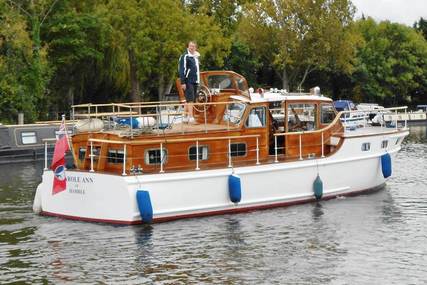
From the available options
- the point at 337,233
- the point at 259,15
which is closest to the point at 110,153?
the point at 337,233

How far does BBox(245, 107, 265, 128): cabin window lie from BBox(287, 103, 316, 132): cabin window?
1.54 m

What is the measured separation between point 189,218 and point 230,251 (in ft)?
13.7

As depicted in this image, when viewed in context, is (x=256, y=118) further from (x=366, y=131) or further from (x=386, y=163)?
(x=386, y=163)

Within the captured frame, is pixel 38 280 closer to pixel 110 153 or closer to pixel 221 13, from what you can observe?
pixel 110 153

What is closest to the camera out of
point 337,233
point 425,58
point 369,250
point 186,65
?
point 369,250

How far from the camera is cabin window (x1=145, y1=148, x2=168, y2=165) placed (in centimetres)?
2542

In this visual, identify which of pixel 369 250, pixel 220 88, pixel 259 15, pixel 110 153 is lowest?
pixel 369 250

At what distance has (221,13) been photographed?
89.9 metres

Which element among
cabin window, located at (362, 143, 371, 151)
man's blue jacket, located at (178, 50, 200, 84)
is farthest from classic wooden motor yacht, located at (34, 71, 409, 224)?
man's blue jacket, located at (178, 50, 200, 84)

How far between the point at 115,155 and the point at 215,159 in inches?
132

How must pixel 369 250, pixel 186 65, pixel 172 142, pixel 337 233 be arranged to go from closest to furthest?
pixel 369 250, pixel 337 233, pixel 172 142, pixel 186 65

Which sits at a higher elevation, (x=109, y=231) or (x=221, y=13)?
(x=221, y=13)

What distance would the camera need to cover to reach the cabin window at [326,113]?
1160 inches

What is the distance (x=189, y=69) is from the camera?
27688 millimetres
